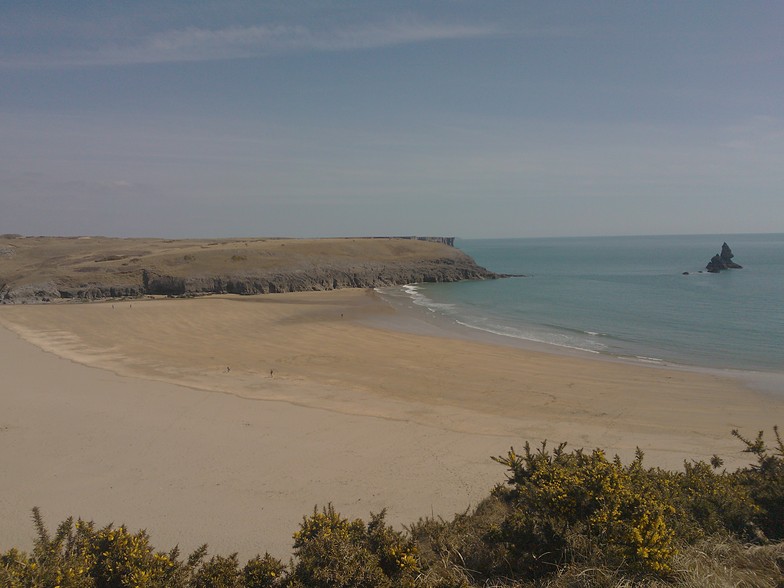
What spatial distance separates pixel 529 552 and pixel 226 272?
47.9 metres

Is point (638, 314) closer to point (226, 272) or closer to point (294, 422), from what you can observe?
point (294, 422)

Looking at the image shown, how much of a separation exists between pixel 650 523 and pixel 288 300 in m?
40.0

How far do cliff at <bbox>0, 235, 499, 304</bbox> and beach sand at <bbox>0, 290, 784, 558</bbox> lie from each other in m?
19.6

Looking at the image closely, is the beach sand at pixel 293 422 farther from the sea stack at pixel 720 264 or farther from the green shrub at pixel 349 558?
the sea stack at pixel 720 264

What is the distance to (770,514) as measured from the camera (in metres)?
6.54

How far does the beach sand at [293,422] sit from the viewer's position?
9.48 metres

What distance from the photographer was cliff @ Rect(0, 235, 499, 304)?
45.7 meters

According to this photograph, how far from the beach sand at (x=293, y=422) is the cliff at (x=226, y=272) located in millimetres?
19588

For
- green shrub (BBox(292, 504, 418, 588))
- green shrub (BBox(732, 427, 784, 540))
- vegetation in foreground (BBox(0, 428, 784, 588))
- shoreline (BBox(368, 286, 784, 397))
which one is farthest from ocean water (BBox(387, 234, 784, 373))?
green shrub (BBox(292, 504, 418, 588))

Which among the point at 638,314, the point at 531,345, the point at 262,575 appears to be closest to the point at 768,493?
the point at 262,575

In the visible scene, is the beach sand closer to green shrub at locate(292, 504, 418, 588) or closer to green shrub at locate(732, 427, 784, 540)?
green shrub at locate(292, 504, 418, 588)

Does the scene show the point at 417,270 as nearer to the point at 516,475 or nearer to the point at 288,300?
the point at 288,300

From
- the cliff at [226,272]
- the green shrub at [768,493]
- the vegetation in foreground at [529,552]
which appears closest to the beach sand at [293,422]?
the vegetation in foreground at [529,552]

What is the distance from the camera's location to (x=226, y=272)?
50.0m
